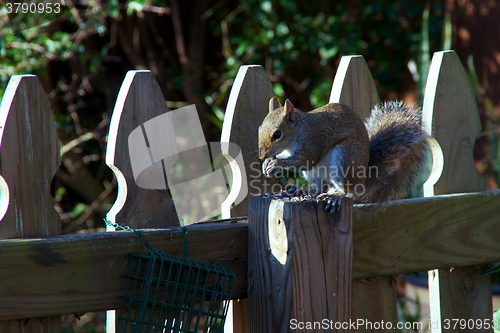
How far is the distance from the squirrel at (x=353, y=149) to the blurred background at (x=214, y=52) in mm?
1056

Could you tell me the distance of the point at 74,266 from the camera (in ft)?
2.72

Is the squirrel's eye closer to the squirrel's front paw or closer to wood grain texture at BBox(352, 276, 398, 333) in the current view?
the squirrel's front paw

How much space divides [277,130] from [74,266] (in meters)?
0.61

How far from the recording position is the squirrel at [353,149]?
1.11 m

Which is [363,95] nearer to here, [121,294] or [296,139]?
[296,139]

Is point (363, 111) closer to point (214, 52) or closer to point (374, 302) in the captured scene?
point (374, 302)

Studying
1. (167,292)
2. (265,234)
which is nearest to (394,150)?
(265,234)

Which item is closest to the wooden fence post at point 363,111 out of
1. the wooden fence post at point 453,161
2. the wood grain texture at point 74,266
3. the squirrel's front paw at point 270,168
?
the wooden fence post at point 453,161

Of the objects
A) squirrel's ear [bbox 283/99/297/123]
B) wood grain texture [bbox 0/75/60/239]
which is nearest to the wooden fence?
wood grain texture [bbox 0/75/60/239]

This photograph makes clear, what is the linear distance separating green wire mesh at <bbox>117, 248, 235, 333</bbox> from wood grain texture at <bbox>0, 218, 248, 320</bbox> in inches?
0.9

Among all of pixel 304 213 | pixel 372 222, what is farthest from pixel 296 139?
pixel 304 213

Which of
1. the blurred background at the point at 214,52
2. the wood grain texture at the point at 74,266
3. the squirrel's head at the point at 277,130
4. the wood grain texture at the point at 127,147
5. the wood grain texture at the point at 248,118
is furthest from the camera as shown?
the blurred background at the point at 214,52

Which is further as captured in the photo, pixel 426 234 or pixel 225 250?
pixel 426 234

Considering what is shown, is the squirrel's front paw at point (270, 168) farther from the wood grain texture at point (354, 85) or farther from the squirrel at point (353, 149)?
the wood grain texture at point (354, 85)
